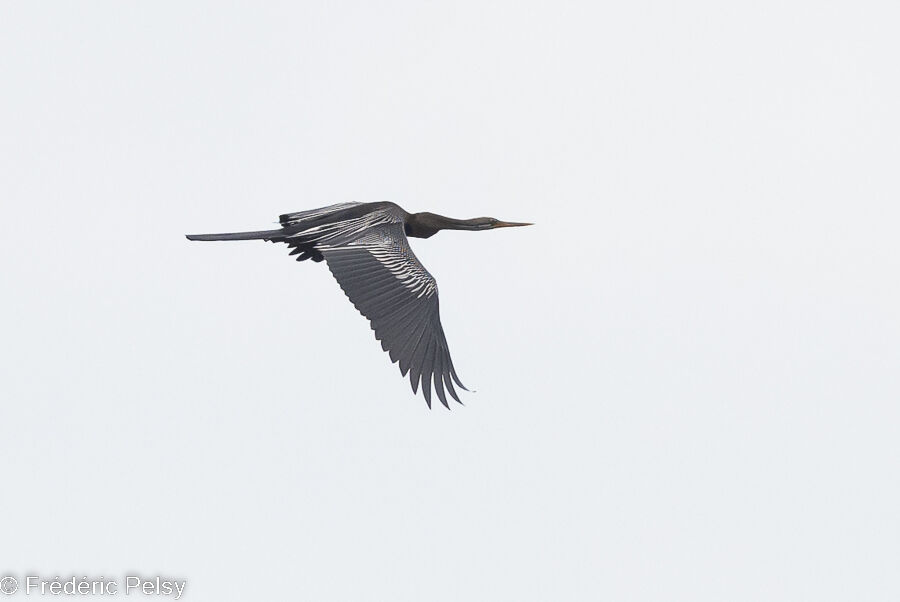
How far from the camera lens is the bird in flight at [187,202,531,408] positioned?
747 inches

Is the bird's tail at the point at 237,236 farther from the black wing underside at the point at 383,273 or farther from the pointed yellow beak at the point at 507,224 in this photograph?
the pointed yellow beak at the point at 507,224

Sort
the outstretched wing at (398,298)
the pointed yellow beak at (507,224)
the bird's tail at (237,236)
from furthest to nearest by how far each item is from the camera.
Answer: the pointed yellow beak at (507,224)
the bird's tail at (237,236)
the outstretched wing at (398,298)

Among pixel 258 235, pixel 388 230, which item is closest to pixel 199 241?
pixel 258 235

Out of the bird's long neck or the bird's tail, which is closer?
the bird's tail

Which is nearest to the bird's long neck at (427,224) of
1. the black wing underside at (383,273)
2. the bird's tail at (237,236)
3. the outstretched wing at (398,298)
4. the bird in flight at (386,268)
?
the bird in flight at (386,268)

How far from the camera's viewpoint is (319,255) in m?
20.9

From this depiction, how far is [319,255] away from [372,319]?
2.03 meters

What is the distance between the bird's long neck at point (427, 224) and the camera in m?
22.0

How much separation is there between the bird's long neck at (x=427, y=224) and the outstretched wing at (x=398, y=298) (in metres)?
1.13

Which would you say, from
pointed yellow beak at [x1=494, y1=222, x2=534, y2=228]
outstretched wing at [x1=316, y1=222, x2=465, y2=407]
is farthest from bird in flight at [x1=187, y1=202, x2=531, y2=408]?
pointed yellow beak at [x1=494, y1=222, x2=534, y2=228]

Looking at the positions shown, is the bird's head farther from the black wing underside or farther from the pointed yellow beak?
the black wing underside

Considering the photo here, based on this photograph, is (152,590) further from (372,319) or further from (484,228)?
(484,228)

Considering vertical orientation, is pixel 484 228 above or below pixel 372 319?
above

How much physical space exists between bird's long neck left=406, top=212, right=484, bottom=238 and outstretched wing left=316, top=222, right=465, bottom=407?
1126 millimetres
